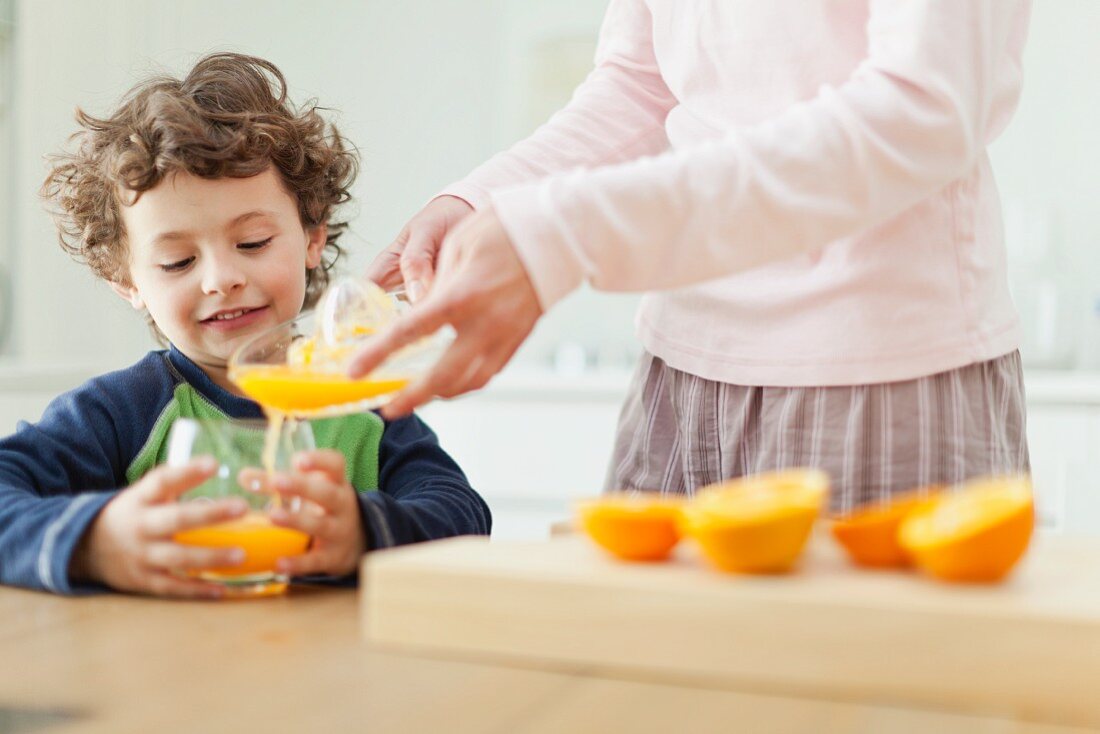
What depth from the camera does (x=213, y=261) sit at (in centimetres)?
139

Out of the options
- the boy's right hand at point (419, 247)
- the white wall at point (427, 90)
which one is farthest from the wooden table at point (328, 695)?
the white wall at point (427, 90)

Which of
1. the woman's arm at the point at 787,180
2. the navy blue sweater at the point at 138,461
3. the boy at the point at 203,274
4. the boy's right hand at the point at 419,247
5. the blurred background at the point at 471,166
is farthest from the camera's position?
the blurred background at the point at 471,166

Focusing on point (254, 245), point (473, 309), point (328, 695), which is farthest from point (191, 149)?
point (328, 695)

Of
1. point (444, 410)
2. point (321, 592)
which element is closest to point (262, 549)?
point (321, 592)

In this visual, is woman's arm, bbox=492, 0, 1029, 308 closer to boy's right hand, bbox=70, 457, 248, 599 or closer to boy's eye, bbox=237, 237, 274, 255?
boy's right hand, bbox=70, 457, 248, 599

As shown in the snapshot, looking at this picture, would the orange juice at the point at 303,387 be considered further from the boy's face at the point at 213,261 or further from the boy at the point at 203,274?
the boy's face at the point at 213,261

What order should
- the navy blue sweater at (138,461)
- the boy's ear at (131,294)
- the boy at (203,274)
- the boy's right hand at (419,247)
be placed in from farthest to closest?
the boy's ear at (131,294)
the boy at (203,274)
the boy's right hand at (419,247)
the navy blue sweater at (138,461)

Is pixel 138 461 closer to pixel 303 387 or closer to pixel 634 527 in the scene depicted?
pixel 303 387

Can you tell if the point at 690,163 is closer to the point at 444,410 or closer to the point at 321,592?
the point at 321,592

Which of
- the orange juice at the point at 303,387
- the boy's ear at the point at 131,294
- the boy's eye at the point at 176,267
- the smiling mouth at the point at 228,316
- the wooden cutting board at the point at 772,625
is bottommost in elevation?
the wooden cutting board at the point at 772,625

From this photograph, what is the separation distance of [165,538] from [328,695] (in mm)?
352

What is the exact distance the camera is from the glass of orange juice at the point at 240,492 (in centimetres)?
92

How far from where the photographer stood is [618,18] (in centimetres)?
131

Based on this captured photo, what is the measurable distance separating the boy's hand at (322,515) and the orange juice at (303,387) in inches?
1.7
